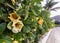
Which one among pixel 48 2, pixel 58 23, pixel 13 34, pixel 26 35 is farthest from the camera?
pixel 58 23

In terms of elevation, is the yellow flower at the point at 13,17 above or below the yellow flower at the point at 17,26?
above

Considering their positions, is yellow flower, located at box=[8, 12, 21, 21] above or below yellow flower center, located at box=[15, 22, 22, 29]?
above

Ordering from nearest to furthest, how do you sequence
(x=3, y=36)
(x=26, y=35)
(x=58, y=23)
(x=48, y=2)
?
(x=3, y=36) < (x=26, y=35) < (x=48, y=2) < (x=58, y=23)

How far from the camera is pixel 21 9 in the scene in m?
1.27

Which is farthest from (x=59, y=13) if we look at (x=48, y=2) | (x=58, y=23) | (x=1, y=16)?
(x=1, y=16)

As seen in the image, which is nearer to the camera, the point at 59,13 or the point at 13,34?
the point at 13,34

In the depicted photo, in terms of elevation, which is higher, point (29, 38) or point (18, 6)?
point (18, 6)

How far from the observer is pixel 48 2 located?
4902 mm

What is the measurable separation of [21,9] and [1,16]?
211 mm

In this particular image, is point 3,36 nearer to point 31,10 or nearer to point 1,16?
point 1,16

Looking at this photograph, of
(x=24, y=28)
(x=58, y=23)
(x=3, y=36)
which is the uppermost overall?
(x=58, y=23)

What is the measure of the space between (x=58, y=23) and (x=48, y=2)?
1185 millimetres

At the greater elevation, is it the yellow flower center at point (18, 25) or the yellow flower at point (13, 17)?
the yellow flower at point (13, 17)

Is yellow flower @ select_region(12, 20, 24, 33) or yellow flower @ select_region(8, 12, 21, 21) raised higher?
yellow flower @ select_region(8, 12, 21, 21)
